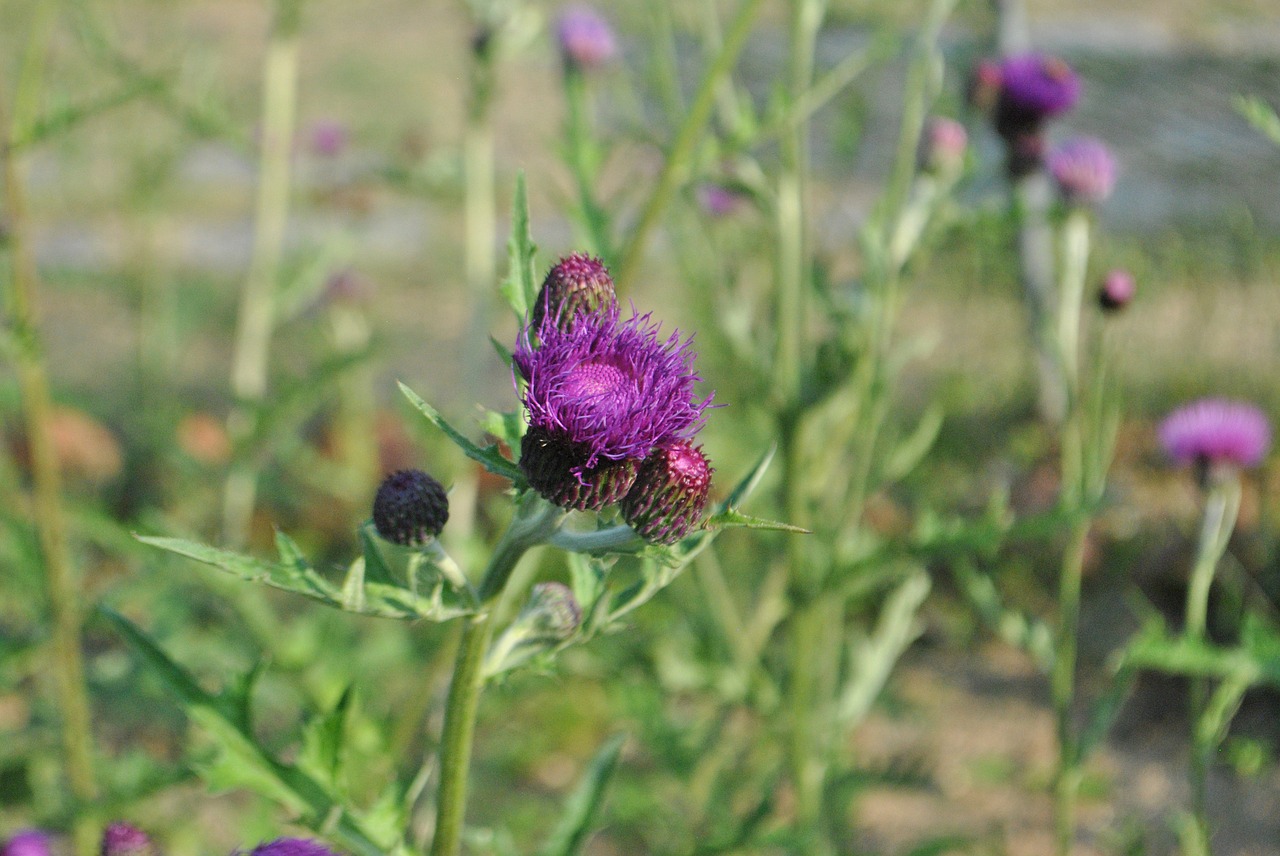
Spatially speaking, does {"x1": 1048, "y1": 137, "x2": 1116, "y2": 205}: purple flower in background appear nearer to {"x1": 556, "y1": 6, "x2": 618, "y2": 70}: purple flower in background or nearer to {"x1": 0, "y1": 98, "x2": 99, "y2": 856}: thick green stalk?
{"x1": 556, "y1": 6, "x2": 618, "y2": 70}: purple flower in background

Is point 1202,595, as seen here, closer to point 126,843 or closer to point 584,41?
point 126,843

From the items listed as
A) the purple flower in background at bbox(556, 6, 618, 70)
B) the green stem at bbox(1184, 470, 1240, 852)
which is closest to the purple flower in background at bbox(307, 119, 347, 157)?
the purple flower in background at bbox(556, 6, 618, 70)

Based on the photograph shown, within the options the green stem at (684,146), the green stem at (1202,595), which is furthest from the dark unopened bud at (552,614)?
the green stem at (1202,595)

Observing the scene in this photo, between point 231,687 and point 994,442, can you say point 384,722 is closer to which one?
point 231,687

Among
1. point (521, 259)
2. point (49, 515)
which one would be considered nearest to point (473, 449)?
point (521, 259)

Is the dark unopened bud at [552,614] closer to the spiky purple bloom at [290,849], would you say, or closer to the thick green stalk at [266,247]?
the spiky purple bloom at [290,849]

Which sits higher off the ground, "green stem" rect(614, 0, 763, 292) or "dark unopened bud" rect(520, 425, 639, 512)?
"green stem" rect(614, 0, 763, 292)
